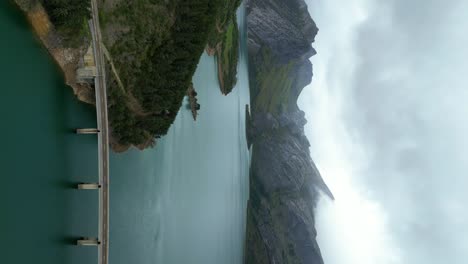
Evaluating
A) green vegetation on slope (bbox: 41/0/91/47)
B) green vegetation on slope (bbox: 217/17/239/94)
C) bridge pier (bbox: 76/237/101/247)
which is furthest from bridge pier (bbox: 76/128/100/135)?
green vegetation on slope (bbox: 217/17/239/94)

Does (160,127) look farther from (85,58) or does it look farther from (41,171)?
(41,171)

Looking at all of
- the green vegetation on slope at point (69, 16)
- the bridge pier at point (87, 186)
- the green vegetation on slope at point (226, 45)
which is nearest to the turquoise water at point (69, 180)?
the bridge pier at point (87, 186)

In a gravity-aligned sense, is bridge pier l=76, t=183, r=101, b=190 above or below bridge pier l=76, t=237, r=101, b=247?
above

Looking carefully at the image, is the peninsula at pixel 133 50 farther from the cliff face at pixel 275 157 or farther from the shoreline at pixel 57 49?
the cliff face at pixel 275 157

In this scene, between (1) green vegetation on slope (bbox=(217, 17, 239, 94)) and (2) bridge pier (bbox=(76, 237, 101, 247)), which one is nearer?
(2) bridge pier (bbox=(76, 237, 101, 247))

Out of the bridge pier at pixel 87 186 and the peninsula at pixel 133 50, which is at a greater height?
the peninsula at pixel 133 50

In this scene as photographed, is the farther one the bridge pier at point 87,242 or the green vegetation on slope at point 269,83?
the green vegetation on slope at point 269,83

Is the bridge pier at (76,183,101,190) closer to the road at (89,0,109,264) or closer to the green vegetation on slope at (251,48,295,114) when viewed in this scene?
the road at (89,0,109,264)
